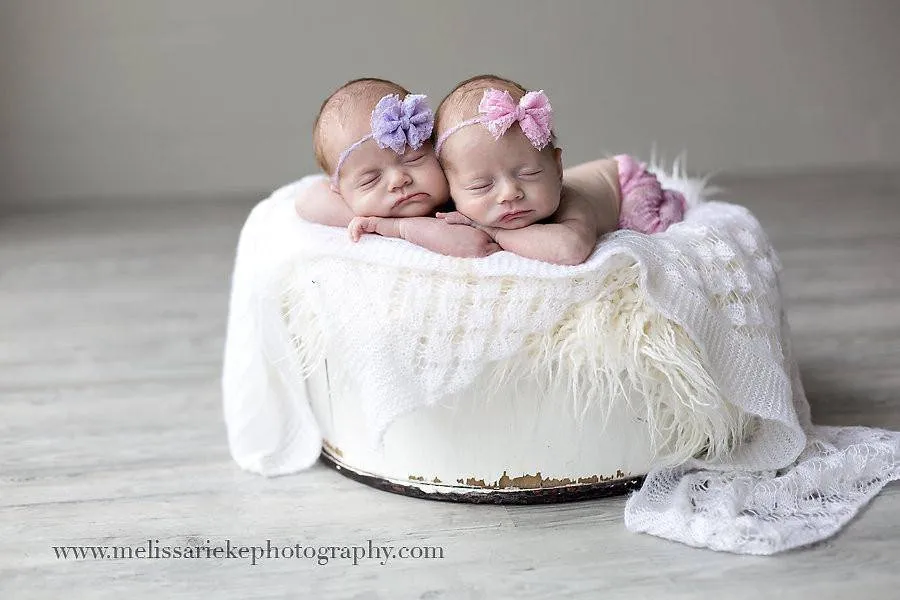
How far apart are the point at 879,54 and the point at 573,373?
3561 mm

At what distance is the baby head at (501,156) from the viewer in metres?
1.57

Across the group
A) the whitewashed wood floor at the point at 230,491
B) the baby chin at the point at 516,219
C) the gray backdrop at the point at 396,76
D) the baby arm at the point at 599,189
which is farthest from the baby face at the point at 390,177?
the gray backdrop at the point at 396,76

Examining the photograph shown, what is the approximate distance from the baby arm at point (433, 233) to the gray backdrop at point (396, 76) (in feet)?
9.33

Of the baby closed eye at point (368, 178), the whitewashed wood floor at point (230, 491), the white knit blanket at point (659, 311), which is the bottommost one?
the whitewashed wood floor at point (230, 491)

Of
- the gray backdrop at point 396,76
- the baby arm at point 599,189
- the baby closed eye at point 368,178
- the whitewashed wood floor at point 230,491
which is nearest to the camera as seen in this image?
the whitewashed wood floor at point 230,491

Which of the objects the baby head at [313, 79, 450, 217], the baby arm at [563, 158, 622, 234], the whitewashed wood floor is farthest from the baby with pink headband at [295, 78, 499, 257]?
the whitewashed wood floor

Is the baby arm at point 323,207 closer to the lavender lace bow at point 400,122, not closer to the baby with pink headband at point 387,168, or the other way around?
the baby with pink headband at point 387,168

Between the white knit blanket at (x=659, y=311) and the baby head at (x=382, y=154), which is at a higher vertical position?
the baby head at (x=382, y=154)

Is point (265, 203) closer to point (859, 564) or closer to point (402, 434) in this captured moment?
point (402, 434)

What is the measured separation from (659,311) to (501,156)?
0.32m

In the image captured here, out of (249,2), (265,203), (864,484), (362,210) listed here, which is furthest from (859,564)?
(249,2)

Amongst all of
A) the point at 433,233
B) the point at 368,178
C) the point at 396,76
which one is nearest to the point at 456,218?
the point at 433,233

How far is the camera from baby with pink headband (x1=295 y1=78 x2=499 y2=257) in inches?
63.2

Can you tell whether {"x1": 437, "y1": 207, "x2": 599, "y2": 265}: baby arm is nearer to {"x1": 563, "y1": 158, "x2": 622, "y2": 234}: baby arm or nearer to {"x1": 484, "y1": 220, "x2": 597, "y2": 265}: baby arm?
{"x1": 484, "y1": 220, "x2": 597, "y2": 265}: baby arm
